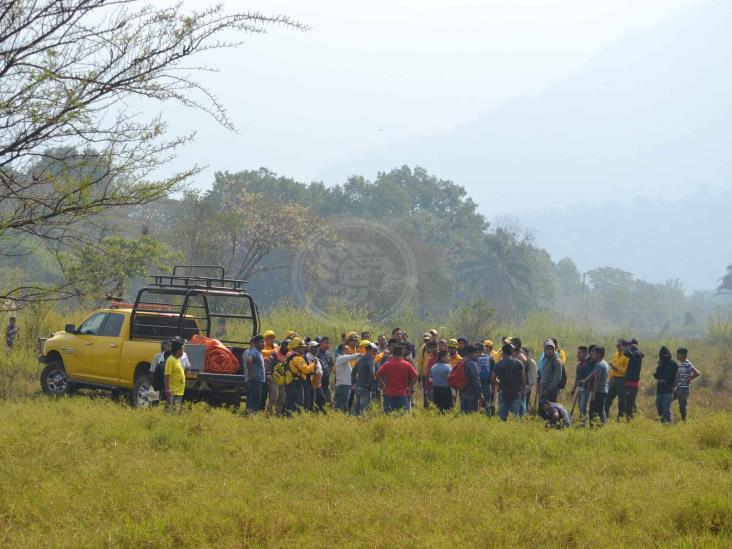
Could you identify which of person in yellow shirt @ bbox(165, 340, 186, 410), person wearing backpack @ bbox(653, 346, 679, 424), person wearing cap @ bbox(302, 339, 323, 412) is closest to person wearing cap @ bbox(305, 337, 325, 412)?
person wearing cap @ bbox(302, 339, 323, 412)

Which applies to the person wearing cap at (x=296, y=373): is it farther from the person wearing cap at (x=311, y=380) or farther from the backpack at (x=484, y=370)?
the backpack at (x=484, y=370)

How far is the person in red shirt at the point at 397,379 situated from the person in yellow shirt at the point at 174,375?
2.85 metres

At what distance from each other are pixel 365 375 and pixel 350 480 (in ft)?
15.1

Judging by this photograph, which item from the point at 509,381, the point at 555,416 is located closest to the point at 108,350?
the point at 509,381

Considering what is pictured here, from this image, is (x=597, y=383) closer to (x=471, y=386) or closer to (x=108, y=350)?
(x=471, y=386)

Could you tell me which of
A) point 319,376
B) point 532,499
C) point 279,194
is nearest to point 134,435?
point 319,376

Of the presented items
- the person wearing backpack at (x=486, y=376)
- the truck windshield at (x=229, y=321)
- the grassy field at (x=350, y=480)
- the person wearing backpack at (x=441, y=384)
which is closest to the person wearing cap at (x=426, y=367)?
the person wearing backpack at (x=486, y=376)

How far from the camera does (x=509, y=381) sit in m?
14.5

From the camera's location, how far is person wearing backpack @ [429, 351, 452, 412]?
14984 mm

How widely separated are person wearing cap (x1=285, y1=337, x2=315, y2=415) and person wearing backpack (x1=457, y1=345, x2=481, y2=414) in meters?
2.31

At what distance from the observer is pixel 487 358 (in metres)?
16.2

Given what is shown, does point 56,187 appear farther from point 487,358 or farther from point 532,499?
point 487,358

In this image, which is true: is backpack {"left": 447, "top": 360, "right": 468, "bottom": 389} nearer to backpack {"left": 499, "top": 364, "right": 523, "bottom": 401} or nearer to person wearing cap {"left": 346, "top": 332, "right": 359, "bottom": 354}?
backpack {"left": 499, "top": 364, "right": 523, "bottom": 401}

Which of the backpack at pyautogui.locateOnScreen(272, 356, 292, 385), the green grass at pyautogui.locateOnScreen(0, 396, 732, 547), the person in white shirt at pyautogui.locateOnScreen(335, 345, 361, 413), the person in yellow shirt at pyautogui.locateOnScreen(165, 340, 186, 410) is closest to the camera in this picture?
the green grass at pyautogui.locateOnScreen(0, 396, 732, 547)
